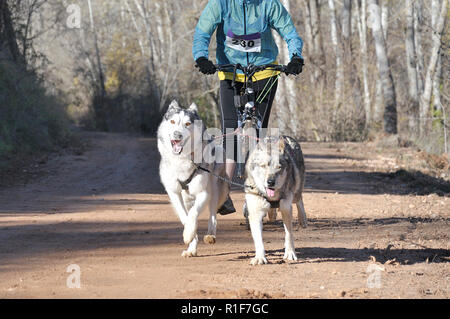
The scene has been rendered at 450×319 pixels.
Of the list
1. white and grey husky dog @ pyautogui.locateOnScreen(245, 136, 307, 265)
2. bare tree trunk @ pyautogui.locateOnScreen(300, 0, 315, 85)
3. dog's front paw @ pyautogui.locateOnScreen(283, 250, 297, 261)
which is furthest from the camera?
bare tree trunk @ pyautogui.locateOnScreen(300, 0, 315, 85)

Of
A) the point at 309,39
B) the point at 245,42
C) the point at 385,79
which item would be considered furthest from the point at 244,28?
the point at 309,39

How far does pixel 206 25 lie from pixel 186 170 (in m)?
1.46

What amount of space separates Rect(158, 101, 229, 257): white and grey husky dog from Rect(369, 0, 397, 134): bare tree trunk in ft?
50.6

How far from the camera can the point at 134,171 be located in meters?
14.2

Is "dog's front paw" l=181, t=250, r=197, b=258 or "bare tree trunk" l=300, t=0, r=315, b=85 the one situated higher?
"bare tree trunk" l=300, t=0, r=315, b=85

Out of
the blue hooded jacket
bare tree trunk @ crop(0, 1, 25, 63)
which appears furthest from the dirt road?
bare tree trunk @ crop(0, 1, 25, 63)

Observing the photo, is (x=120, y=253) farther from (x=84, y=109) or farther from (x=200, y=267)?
(x=84, y=109)

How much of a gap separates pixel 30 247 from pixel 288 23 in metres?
3.29

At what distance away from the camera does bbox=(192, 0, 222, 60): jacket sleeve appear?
21.0ft

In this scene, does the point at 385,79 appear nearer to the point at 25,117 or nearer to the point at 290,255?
the point at 25,117

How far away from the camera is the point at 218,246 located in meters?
6.66

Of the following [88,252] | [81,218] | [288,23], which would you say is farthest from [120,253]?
[288,23]

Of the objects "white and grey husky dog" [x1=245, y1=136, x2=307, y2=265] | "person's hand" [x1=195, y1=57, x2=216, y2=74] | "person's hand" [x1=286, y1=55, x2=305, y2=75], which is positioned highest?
"person's hand" [x1=195, y1=57, x2=216, y2=74]

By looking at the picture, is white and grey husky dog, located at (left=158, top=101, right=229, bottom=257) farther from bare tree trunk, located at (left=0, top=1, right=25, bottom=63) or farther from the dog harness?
bare tree trunk, located at (left=0, top=1, right=25, bottom=63)
